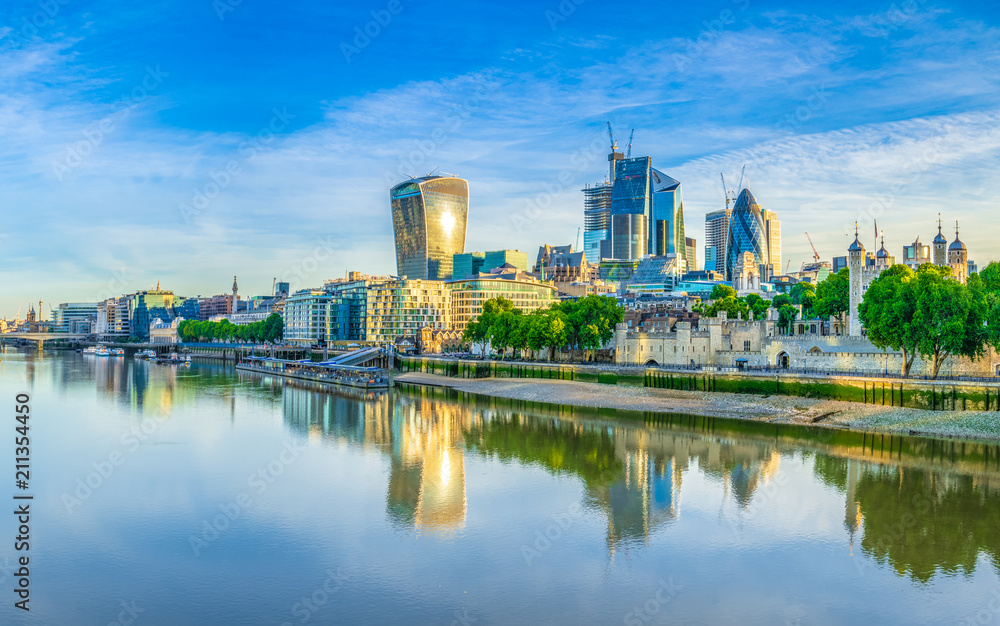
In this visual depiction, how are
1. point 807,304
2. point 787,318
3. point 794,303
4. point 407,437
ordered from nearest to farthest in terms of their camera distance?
point 407,437 < point 787,318 < point 807,304 < point 794,303

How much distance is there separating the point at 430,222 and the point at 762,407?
140m

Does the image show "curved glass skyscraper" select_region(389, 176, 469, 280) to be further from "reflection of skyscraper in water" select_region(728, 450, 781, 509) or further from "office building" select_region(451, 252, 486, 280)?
"reflection of skyscraper in water" select_region(728, 450, 781, 509)

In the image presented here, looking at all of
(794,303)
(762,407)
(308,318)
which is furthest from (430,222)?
(762,407)

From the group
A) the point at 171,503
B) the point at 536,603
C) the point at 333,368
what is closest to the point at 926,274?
the point at 536,603

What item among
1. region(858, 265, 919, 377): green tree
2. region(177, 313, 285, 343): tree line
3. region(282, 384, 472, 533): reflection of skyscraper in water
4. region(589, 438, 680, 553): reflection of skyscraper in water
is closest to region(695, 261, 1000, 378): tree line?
region(858, 265, 919, 377): green tree

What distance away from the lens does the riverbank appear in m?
41.6

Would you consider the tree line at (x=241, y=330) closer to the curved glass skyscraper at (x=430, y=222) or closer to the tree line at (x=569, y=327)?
the curved glass skyscraper at (x=430, y=222)

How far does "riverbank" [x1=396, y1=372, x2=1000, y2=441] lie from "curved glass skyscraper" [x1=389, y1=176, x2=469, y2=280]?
114 m

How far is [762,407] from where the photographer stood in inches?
1962

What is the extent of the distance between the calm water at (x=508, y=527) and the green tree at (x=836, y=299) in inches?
1302

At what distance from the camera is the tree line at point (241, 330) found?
154 metres

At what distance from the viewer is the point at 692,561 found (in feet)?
75.3

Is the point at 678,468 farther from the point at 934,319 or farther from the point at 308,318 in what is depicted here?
the point at 308,318

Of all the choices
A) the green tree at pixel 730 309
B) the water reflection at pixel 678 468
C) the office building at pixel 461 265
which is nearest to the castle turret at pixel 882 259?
the green tree at pixel 730 309
